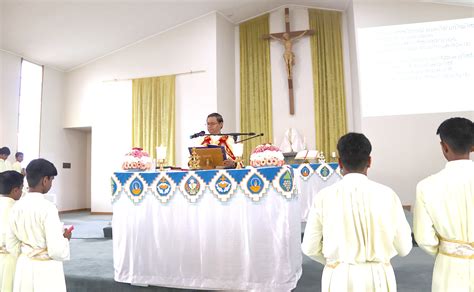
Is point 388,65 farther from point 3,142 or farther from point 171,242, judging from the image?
point 3,142

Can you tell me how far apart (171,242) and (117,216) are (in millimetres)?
491

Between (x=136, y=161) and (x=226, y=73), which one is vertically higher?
(x=226, y=73)

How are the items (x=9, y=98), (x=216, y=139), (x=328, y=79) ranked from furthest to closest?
(x=328, y=79)
(x=9, y=98)
(x=216, y=139)

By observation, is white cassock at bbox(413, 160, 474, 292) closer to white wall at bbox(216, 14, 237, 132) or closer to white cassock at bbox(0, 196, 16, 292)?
white cassock at bbox(0, 196, 16, 292)

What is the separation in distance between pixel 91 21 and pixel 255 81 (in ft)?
11.6

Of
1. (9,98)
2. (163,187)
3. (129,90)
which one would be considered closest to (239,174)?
(163,187)

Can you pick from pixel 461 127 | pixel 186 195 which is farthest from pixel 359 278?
pixel 186 195

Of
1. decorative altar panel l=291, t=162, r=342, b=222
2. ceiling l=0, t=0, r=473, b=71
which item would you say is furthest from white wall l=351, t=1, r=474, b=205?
decorative altar panel l=291, t=162, r=342, b=222

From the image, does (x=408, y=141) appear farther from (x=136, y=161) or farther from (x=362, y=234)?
(x=362, y=234)

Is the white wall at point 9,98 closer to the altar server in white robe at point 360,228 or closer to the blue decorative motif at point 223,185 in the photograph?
the blue decorative motif at point 223,185

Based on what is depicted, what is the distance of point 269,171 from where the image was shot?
8.21ft

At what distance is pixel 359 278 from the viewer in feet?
4.74

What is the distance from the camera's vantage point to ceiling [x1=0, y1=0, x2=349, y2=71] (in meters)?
6.61

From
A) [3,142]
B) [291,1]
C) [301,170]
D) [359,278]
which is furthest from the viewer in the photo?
[291,1]
